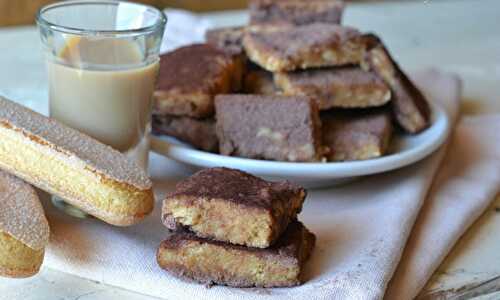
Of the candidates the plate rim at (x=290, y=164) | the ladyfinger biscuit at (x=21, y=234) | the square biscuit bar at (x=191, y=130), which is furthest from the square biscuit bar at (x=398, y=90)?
the ladyfinger biscuit at (x=21, y=234)

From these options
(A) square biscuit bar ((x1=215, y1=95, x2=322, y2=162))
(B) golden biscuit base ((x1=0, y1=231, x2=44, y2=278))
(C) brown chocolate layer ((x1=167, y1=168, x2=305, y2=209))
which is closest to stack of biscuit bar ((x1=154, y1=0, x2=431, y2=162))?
(A) square biscuit bar ((x1=215, y1=95, x2=322, y2=162))

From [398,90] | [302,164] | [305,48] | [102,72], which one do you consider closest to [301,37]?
[305,48]

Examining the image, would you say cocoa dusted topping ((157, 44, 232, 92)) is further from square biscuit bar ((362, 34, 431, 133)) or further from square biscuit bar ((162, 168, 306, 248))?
square biscuit bar ((162, 168, 306, 248))

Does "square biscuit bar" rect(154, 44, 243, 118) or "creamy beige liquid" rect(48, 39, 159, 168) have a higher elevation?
"creamy beige liquid" rect(48, 39, 159, 168)

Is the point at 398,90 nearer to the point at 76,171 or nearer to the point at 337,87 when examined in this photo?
the point at 337,87

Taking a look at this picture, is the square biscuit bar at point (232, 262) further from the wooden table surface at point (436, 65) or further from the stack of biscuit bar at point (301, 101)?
the stack of biscuit bar at point (301, 101)
